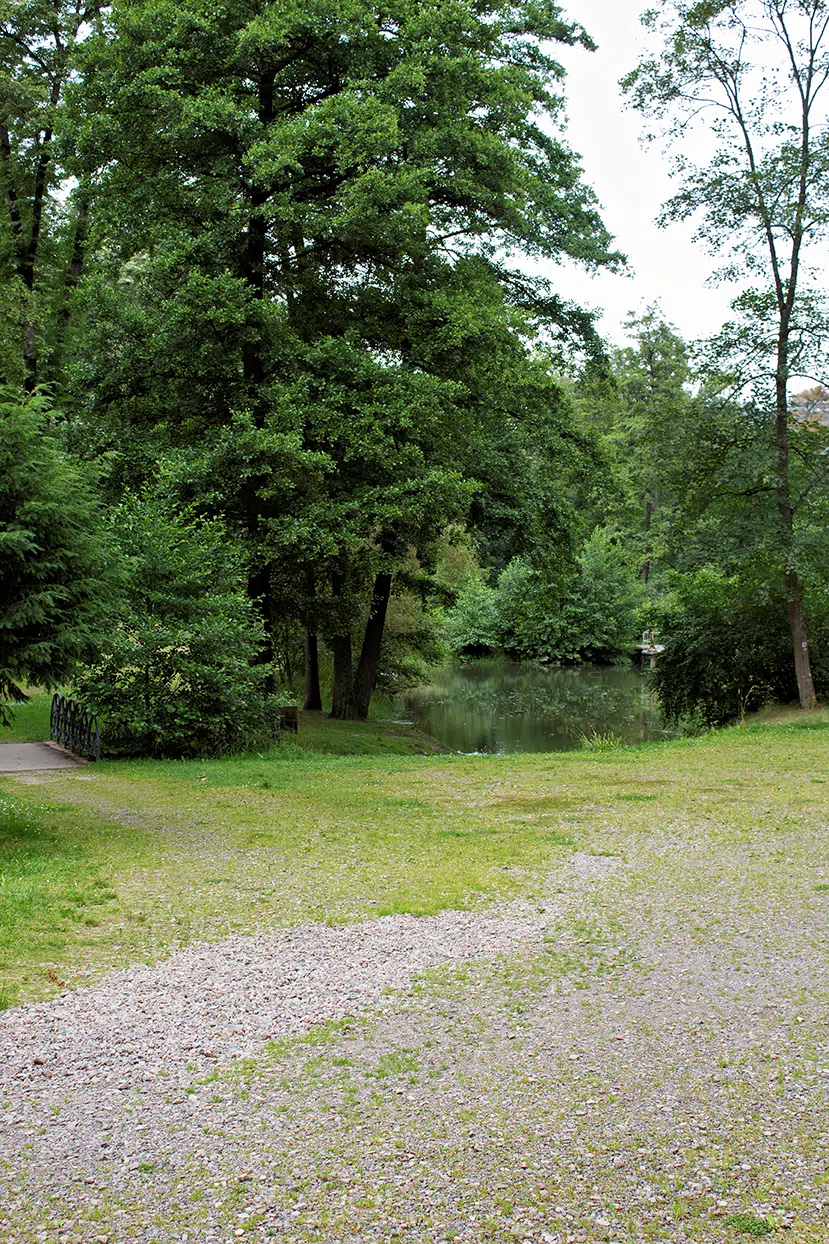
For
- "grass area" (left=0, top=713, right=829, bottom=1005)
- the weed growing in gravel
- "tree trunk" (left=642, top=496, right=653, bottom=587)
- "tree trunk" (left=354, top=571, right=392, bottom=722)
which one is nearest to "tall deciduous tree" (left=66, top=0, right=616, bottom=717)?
"tree trunk" (left=354, top=571, right=392, bottom=722)

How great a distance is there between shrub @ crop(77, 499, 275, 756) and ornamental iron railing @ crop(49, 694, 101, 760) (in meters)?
0.27

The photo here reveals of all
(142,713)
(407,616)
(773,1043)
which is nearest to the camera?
(773,1043)

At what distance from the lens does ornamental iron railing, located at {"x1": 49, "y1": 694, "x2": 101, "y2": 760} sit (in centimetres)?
1498

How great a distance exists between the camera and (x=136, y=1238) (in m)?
3.35

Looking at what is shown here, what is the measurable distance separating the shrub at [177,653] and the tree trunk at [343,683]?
7.29 m

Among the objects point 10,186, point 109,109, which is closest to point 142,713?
point 109,109

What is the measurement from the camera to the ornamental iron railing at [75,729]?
49.1 feet

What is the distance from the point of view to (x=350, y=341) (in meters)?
17.7

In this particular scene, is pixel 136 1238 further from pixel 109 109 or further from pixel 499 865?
pixel 109 109

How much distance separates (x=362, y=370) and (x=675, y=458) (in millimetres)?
7635

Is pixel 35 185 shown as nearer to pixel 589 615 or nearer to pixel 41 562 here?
pixel 41 562

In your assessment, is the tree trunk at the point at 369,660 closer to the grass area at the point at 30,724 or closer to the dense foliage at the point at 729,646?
the dense foliage at the point at 729,646

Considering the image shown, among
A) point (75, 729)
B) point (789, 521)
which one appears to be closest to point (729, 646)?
point (789, 521)

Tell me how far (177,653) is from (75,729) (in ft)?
7.07
